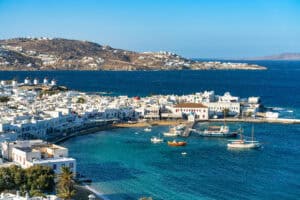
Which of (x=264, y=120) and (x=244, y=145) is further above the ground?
(x=264, y=120)

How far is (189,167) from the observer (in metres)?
34.8

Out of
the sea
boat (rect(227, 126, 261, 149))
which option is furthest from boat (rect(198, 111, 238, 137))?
boat (rect(227, 126, 261, 149))

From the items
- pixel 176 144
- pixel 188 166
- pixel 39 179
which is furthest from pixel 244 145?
pixel 39 179

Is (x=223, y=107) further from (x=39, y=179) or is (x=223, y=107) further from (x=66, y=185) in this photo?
(x=66, y=185)

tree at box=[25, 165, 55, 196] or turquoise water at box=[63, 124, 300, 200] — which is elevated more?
tree at box=[25, 165, 55, 196]

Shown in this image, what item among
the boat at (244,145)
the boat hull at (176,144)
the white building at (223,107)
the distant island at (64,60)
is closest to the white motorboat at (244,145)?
the boat at (244,145)

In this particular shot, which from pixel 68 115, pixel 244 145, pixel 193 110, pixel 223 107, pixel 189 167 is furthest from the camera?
pixel 223 107

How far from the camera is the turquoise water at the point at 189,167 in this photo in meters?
28.5

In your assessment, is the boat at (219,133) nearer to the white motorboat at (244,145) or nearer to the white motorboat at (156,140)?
the white motorboat at (244,145)

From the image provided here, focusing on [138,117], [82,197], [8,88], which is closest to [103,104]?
[138,117]

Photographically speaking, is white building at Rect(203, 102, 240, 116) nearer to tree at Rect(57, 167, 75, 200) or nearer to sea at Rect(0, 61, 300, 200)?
sea at Rect(0, 61, 300, 200)

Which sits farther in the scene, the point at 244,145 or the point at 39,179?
the point at 244,145

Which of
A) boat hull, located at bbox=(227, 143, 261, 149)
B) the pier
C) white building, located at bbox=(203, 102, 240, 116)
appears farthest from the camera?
white building, located at bbox=(203, 102, 240, 116)

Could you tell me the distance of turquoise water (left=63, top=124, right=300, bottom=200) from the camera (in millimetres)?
28531
